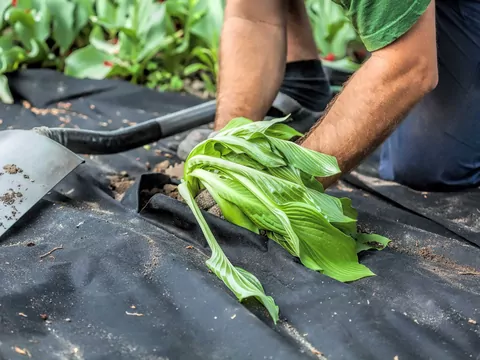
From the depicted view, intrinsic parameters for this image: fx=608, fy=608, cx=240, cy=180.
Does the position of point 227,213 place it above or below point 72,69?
above

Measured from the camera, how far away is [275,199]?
56.2 inches

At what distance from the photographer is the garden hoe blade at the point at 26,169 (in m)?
1.54

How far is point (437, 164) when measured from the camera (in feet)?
6.99

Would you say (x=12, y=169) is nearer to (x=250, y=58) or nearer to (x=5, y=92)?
(x=250, y=58)

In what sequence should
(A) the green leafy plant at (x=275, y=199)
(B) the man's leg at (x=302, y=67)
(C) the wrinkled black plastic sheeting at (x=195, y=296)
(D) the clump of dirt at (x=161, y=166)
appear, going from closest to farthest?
(C) the wrinkled black plastic sheeting at (x=195, y=296) < (A) the green leafy plant at (x=275, y=199) < (D) the clump of dirt at (x=161, y=166) < (B) the man's leg at (x=302, y=67)

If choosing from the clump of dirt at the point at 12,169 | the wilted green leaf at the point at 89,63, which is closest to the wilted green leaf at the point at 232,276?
the clump of dirt at the point at 12,169

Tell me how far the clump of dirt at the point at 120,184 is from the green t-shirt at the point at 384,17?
855mm

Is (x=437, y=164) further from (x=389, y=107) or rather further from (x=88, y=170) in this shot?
(x=88, y=170)

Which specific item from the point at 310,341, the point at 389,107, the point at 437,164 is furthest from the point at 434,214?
the point at 310,341

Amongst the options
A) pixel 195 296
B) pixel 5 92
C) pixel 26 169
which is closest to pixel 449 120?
pixel 195 296

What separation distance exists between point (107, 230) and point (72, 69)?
5.88 ft

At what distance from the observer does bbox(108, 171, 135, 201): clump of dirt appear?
1.91m

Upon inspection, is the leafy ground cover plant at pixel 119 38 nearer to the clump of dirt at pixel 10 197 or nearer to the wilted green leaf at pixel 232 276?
the clump of dirt at pixel 10 197

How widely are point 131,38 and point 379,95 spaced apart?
198 cm
